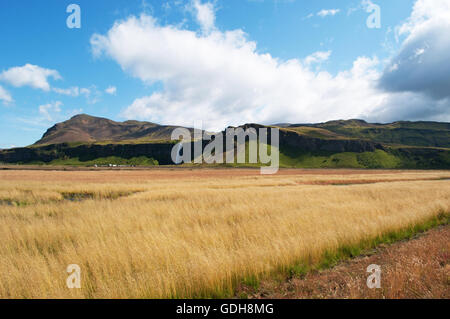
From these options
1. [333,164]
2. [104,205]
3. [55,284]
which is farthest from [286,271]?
[333,164]

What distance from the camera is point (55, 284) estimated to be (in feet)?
13.5

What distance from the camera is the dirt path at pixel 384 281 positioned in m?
3.79

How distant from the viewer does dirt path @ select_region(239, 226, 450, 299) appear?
3.79 metres

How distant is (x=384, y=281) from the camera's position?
419cm

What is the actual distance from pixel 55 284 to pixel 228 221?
6723 millimetres
